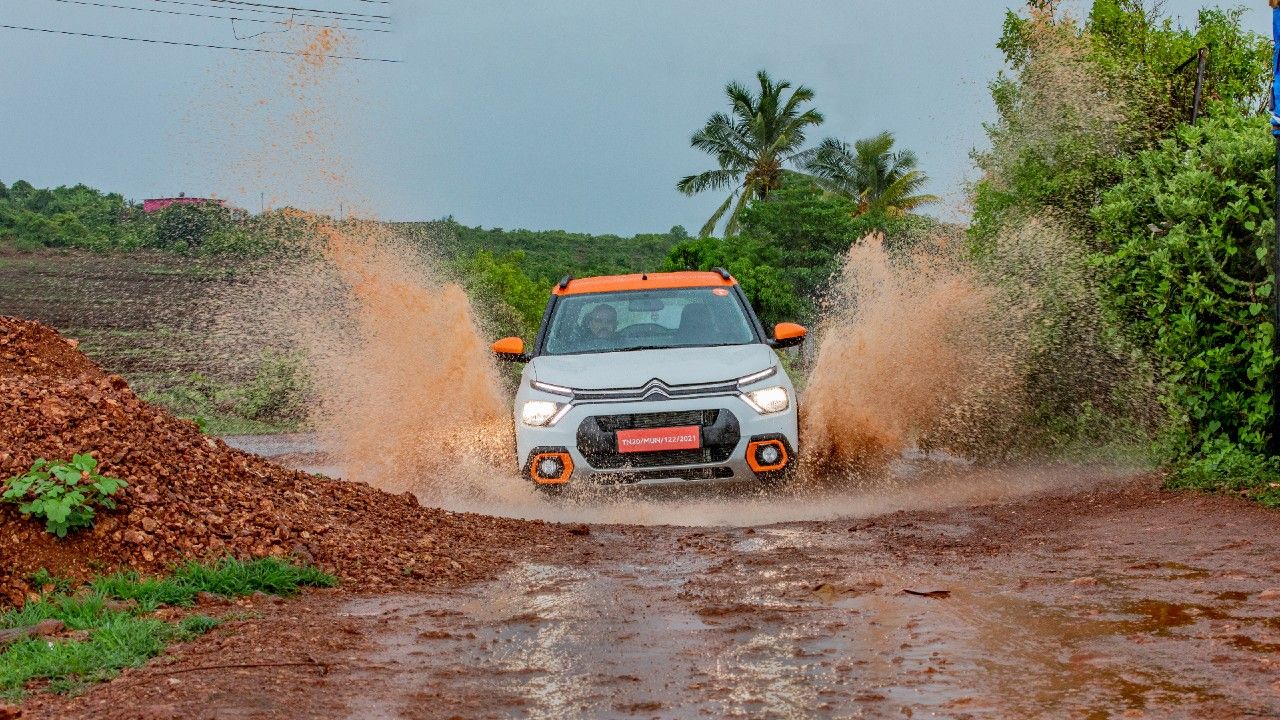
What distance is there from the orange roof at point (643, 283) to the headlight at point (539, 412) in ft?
5.78

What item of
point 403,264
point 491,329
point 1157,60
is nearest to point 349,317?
point 403,264

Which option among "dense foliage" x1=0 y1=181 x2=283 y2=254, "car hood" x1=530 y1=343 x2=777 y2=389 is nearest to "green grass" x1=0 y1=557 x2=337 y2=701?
"car hood" x1=530 y1=343 x2=777 y2=389

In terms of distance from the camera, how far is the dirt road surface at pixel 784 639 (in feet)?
15.5

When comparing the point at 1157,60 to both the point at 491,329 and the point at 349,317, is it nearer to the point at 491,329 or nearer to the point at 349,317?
the point at 349,317

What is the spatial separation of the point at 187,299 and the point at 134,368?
11.7 meters

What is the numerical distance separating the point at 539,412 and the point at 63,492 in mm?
3436

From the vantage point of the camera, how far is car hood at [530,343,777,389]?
972cm

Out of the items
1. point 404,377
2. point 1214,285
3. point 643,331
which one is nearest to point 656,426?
point 643,331

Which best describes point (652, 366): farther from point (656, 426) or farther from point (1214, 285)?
point (1214, 285)

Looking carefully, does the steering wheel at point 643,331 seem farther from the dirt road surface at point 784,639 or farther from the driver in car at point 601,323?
the dirt road surface at point 784,639

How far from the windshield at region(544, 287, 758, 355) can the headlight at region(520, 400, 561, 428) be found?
1047 millimetres

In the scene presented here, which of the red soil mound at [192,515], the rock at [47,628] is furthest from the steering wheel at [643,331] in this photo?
the rock at [47,628]

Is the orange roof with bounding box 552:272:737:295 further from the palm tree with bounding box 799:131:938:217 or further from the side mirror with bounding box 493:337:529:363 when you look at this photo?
the palm tree with bounding box 799:131:938:217

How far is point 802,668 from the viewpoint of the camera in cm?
516
